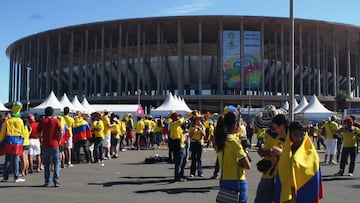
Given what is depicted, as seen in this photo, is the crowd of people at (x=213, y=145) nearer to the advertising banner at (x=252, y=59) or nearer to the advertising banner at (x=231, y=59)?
the advertising banner at (x=231, y=59)

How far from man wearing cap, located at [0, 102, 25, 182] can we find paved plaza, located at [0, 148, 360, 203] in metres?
0.51

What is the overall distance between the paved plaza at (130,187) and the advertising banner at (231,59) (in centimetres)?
4773

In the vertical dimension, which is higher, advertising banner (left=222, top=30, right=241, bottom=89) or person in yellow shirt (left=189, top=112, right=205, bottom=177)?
advertising banner (left=222, top=30, right=241, bottom=89)

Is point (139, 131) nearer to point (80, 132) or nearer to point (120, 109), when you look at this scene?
point (80, 132)

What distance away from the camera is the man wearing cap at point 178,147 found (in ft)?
36.4

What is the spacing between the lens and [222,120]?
5.23 meters

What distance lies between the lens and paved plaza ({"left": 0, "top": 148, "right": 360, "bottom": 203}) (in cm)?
862

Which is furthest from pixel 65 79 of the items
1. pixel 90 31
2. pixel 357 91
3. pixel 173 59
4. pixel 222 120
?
pixel 222 120

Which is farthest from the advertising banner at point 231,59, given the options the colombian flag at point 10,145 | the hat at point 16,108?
the colombian flag at point 10,145

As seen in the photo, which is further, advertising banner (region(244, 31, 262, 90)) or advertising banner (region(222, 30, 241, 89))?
advertising banner (region(244, 31, 262, 90))

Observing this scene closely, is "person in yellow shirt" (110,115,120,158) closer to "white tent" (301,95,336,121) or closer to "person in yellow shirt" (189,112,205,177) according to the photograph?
"person in yellow shirt" (189,112,205,177)

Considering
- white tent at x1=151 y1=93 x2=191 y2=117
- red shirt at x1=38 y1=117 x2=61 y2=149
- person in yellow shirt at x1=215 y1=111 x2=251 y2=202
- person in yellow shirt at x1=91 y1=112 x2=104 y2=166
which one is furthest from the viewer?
white tent at x1=151 y1=93 x2=191 y2=117

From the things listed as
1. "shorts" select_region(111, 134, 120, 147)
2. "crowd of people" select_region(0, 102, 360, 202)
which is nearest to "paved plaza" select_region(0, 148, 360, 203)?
"crowd of people" select_region(0, 102, 360, 202)

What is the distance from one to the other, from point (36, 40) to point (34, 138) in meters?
65.1
